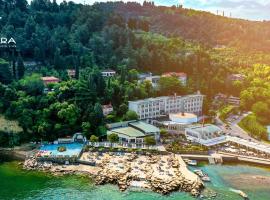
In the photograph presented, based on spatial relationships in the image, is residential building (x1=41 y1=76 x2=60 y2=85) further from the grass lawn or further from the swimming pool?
the swimming pool

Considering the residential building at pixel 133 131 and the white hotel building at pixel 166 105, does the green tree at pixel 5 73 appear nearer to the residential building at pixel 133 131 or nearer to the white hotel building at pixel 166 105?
the residential building at pixel 133 131

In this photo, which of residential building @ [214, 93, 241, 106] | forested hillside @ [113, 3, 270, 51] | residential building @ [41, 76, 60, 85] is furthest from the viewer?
forested hillside @ [113, 3, 270, 51]

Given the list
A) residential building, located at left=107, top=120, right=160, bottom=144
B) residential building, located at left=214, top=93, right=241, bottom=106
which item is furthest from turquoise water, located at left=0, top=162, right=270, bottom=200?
residential building, located at left=214, top=93, right=241, bottom=106

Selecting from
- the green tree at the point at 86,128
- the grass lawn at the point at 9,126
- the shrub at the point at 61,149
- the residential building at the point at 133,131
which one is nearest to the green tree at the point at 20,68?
the grass lawn at the point at 9,126

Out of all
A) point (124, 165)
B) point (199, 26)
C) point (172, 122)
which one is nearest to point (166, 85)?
point (172, 122)

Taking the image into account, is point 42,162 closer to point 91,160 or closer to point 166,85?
point 91,160

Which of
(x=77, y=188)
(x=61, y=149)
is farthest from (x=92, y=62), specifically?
(x=77, y=188)
